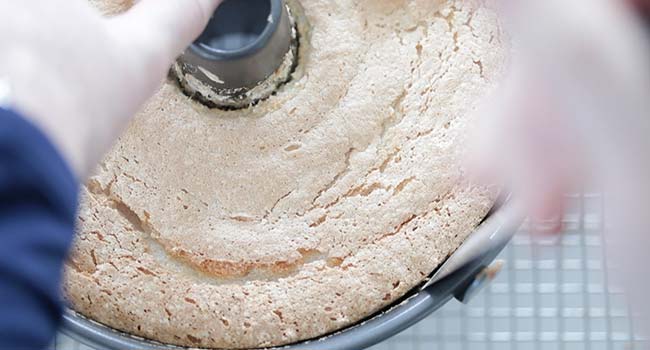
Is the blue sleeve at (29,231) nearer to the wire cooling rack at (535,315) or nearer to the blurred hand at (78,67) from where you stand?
the blurred hand at (78,67)

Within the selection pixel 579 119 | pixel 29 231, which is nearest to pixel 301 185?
pixel 579 119

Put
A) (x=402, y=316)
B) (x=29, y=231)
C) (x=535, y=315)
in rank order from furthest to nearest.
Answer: (x=535, y=315)
(x=402, y=316)
(x=29, y=231)

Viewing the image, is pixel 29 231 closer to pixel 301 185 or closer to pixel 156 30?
pixel 156 30

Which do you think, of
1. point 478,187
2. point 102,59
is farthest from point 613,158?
point 102,59

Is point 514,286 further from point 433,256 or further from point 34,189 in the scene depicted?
point 34,189

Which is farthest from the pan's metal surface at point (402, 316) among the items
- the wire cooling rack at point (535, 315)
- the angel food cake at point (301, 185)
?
the wire cooling rack at point (535, 315)
